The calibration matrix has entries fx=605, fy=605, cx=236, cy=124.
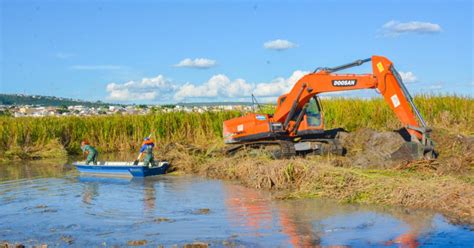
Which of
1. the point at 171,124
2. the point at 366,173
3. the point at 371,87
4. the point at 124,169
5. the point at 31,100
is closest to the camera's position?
the point at 366,173

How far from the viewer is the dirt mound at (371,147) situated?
1734cm

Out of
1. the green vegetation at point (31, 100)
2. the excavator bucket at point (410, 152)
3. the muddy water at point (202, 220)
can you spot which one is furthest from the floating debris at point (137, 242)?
the green vegetation at point (31, 100)

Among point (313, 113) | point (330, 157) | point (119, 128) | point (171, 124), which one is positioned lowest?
point (330, 157)

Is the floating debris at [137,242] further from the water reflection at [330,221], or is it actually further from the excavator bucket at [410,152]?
the excavator bucket at [410,152]

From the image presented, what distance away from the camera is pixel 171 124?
107ft

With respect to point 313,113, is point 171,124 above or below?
below

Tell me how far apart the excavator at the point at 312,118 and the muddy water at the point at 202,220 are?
4.17 m

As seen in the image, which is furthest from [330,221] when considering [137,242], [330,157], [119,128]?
[119,128]

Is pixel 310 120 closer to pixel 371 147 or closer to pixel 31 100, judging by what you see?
pixel 371 147

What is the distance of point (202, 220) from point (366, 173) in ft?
16.2

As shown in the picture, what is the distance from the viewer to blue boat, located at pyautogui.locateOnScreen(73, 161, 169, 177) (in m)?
19.8

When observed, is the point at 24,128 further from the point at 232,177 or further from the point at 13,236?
the point at 13,236

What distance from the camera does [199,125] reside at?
105 feet

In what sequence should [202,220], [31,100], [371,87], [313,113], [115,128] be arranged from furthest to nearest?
[31,100] → [115,128] → [313,113] → [371,87] → [202,220]
